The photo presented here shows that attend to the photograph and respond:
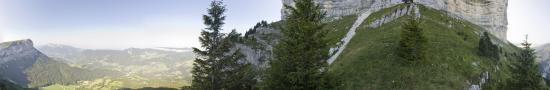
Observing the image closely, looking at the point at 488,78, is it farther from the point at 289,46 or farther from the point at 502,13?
the point at 502,13

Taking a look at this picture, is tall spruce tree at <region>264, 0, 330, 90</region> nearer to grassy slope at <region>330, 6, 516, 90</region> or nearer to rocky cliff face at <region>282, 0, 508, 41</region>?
grassy slope at <region>330, 6, 516, 90</region>

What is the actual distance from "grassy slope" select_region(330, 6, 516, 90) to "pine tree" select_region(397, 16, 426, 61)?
78 cm

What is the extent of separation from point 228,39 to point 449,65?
1044 inches

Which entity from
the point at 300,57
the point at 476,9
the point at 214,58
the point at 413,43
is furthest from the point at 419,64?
the point at 476,9

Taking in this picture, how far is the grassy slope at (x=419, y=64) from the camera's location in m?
48.4

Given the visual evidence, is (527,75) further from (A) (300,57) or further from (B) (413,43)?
(A) (300,57)

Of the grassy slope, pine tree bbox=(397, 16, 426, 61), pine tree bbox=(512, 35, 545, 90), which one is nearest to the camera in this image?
pine tree bbox=(512, 35, 545, 90)

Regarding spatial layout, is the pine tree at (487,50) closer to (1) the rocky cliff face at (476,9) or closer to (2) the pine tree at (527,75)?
(2) the pine tree at (527,75)

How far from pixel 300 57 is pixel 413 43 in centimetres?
1319

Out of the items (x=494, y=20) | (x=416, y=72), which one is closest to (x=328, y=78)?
(x=416, y=72)

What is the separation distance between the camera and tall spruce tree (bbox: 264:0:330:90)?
43.4 meters

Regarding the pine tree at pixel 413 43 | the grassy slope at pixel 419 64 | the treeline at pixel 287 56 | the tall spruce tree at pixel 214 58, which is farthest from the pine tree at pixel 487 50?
the tall spruce tree at pixel 214 58

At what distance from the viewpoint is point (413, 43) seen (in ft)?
165

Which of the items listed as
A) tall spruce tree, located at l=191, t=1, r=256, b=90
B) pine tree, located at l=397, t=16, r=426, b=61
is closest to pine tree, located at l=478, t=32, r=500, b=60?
pine tree, located at l=397, t=16, r=426, b=61
